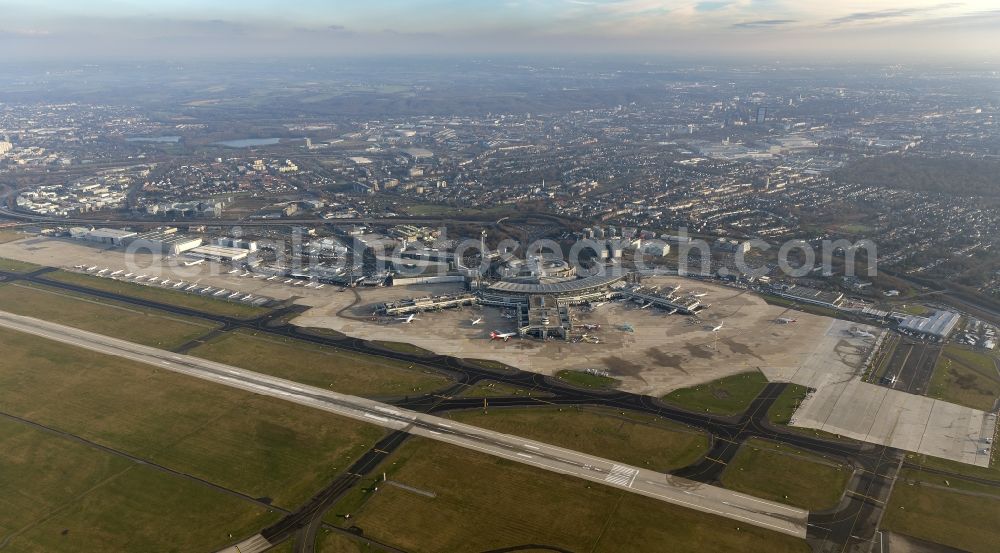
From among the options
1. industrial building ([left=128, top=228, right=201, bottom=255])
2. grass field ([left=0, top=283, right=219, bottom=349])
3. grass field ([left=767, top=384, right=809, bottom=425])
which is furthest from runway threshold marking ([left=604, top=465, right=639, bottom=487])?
industrial building ([left=128, top=228, right=201, bottom=255])

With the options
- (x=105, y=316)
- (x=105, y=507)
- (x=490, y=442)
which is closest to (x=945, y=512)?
(x=490, y=442)

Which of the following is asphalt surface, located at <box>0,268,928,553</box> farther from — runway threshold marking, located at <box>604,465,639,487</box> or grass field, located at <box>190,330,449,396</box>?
runway threshold marking, located at <box>604,465,639,487</box>

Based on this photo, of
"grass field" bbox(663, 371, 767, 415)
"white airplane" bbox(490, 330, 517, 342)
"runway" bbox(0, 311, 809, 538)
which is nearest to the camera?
"runway" bbox(0, 311, 809, 538)

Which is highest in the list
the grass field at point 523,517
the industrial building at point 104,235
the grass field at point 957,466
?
the industrial building at point 104,235

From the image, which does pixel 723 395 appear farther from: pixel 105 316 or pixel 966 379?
pixel 105 316

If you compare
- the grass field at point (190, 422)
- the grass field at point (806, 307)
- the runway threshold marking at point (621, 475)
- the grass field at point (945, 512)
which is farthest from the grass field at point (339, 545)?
the grass field at point (806, 307)

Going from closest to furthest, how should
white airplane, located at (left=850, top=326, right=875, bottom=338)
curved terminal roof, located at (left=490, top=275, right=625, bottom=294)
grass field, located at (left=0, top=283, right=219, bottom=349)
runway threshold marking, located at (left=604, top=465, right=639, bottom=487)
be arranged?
runway threshold marking, located at (left=604, top=465, right=639, bottom=487)
white airplane, located at (left=850, top=326, right=875, bottom=338)
grass field, located at (left=0, top=283, right=219, bottom=349)
curved terminal roof, located at (left=490, top=275, right=625, bottom=294)

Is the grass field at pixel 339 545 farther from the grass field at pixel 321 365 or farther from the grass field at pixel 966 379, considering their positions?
the grass field at pixel 966 379
